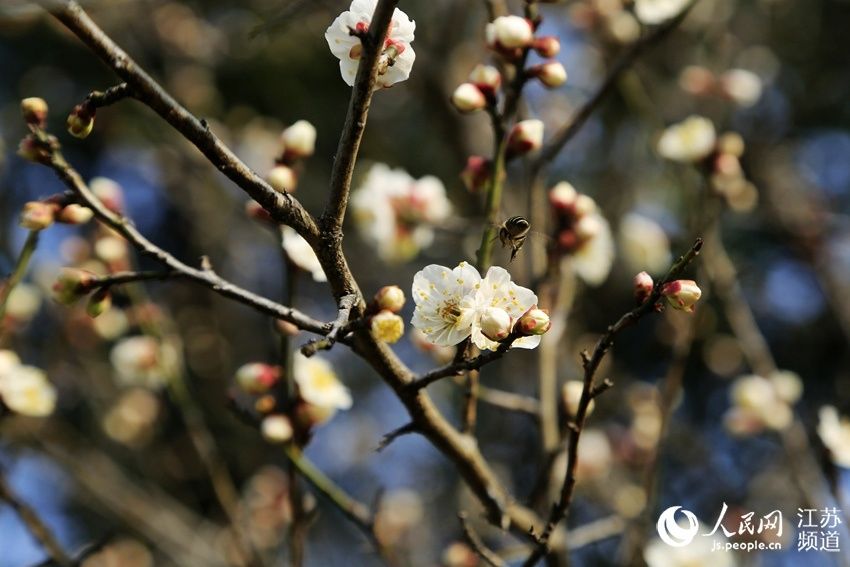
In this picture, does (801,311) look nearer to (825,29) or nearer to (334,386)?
(825,29)

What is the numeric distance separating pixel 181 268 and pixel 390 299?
1.08 feet

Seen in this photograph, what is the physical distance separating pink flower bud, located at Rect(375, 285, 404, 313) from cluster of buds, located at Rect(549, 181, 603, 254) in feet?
2.79

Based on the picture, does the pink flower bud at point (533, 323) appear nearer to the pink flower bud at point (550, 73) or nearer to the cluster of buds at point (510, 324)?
the cluster of buds at point (510, 324)

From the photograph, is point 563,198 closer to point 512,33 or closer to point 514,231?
point 512,33

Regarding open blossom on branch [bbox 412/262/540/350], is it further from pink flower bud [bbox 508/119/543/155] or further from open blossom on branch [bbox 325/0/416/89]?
pink flower bud [bbox 508/119/543/155]

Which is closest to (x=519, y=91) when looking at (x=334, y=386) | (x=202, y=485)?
(x=334, y=386)

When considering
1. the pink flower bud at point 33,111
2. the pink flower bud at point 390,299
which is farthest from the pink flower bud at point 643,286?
the pink flower bud at point 33,111

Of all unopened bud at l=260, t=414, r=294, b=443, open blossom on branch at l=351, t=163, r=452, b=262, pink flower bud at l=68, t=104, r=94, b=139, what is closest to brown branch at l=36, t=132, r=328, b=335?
pink flower bud at l=68, t=104, r=94, b=139

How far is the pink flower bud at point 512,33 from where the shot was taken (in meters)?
1.54

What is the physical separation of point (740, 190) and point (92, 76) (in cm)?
434

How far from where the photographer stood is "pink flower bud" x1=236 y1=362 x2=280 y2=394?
1.68m

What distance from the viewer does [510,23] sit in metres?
1.54

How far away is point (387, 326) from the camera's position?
1.08m

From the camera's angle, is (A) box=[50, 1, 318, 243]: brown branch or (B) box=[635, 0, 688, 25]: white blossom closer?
(A) box=[50, 1, 318, 243]: brown branch
